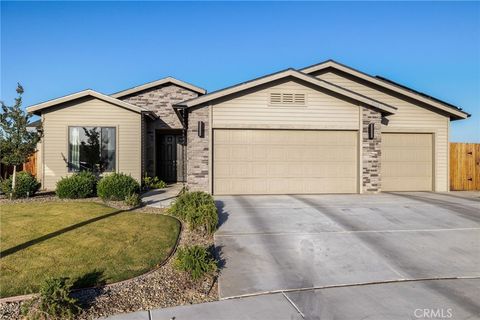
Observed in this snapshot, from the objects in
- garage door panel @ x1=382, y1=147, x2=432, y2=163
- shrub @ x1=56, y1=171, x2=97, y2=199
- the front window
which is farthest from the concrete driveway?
the front window

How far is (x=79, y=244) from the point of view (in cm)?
609

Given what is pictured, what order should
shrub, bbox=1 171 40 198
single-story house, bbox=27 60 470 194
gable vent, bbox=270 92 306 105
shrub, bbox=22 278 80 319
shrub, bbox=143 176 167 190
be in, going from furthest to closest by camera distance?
shrub, bbox=143 176 167 190 → gable vent, bbox=270 92 306 105 → single-story house, bbox=27 60 470 194 → shrub, bbox=1 171 40 198 → shrub, bbox=22 278 80 319

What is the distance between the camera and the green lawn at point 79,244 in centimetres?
488

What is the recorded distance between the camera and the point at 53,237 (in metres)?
6.42

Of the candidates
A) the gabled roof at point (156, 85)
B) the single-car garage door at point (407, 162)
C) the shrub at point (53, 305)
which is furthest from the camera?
the gabled roof at point (156, 85)

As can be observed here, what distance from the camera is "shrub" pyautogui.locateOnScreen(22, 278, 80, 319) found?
3.72 metres

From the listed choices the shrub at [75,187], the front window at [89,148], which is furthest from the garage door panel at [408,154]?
the front window at [89,148]

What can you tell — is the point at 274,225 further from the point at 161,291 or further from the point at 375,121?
the point at 375,121

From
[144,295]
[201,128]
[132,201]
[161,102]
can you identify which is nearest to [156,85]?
[161,102]

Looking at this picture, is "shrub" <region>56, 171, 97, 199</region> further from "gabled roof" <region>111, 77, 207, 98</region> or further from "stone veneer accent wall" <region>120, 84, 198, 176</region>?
"gabled roof" <region>111, 77, 207, 98</region>

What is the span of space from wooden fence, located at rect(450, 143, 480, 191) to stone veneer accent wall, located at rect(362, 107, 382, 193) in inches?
160

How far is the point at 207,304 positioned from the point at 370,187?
940 cm

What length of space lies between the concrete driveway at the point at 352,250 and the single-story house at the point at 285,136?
2.36 m

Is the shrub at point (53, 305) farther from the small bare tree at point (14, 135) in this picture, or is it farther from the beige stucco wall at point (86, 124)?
the beige stucco wall at point (86, 124)
